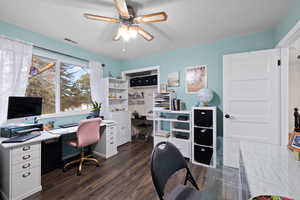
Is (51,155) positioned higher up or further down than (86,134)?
further down

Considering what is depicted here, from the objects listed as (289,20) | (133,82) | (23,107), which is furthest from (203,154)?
(23,107)

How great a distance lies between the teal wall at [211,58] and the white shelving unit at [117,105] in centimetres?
106

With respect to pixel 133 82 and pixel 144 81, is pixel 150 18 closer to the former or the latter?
pixel 144 81

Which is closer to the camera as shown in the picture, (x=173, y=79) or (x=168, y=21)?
(x=168, y=21)

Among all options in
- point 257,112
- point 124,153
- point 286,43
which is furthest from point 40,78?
point 286,43

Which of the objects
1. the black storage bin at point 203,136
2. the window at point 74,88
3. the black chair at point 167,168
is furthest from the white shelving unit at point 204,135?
the window at point 74,88

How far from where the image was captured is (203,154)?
2.29 m

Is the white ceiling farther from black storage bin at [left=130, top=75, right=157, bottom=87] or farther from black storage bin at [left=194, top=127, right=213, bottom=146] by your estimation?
black storage bin at [left=194, top=127, right=213, bottom=146]

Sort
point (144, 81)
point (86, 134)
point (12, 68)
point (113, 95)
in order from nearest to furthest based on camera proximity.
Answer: point (12, 68), point (86, 134), point (113, 95), point (144, 81)

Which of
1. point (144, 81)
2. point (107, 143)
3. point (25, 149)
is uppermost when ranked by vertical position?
point (144, 81)

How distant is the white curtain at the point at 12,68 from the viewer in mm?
1823

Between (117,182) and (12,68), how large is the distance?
2.42 metres

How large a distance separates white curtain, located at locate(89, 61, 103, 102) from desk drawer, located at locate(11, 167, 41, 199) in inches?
70.5

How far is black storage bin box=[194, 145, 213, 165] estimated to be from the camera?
7.35 ft
